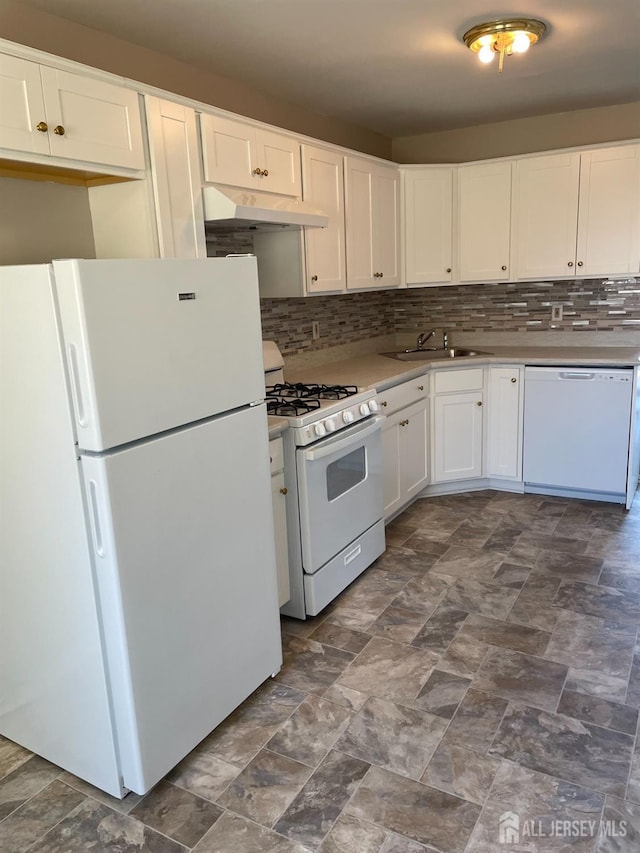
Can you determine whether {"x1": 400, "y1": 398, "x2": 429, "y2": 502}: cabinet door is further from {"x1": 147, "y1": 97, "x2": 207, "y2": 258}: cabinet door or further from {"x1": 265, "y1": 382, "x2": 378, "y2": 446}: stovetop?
{"x1": 147, "y1": 97, "x2": 207, "y2": 258}: cabinet door

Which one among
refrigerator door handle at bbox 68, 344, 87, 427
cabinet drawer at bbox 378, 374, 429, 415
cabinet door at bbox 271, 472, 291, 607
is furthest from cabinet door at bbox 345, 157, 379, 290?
refrigerator door handle at bbox 68, 344, 87, 427

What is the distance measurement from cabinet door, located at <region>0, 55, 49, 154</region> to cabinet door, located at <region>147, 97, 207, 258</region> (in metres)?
0.45

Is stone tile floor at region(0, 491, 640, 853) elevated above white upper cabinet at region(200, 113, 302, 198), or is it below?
below

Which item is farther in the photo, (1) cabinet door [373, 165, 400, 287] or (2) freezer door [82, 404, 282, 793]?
(1) cabinet door [373, 165, 400, 287]

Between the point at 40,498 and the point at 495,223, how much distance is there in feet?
11.3

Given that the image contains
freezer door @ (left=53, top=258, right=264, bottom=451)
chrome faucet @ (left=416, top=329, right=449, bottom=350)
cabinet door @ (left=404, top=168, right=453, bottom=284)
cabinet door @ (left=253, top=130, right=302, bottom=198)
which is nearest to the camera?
freezer door @ (left=53, top=258, right=264, bottom=451)

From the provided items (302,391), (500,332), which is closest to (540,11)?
(302,391)

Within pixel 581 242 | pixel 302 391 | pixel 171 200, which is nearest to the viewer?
pixel 171 200

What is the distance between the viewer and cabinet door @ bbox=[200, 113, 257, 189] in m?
2.53

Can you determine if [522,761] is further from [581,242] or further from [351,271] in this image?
[581,242]

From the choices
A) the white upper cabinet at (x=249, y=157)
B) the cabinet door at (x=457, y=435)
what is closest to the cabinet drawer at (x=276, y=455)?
the white upper cabinet at (x=249, y=157)

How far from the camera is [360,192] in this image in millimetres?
3668

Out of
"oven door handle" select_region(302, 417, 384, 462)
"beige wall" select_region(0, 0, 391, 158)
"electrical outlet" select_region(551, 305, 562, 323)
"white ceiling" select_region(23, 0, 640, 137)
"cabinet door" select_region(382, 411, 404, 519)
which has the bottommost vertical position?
"cabinet door" select_region(382, 411, 404, 519)

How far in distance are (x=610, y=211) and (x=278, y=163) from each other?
217 centimetres
